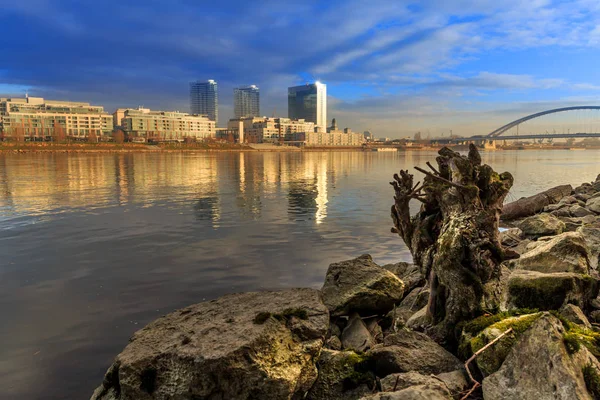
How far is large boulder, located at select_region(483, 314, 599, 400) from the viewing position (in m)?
3.98

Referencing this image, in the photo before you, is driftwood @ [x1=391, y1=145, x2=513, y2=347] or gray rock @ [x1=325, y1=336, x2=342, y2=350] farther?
gray rock @ [x1=325, y1=336, x2=342, y2=350]

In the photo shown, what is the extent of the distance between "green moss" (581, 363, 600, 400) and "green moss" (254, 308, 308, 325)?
3.36 metres

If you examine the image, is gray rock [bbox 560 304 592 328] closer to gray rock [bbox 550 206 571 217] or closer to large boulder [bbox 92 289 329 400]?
large boulder [bbox 92 289 329 400]

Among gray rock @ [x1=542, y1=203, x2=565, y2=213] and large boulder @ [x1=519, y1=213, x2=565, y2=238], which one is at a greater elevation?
large boulder @ [x1=519, y1=213, x2=565, y2=238]

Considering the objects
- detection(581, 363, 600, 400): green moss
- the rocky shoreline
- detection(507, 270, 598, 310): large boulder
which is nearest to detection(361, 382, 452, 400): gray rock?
the rocky shoreline

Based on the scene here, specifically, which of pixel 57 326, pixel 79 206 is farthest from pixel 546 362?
pixel 79 206

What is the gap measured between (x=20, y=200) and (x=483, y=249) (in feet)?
Answer: 107

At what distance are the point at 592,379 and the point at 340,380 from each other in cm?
292

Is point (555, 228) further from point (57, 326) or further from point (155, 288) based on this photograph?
point (57, 326)

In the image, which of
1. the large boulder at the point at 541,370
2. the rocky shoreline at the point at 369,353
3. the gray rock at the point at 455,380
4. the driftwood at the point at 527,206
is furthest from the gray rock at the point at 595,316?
the driftwood at the point at 527,206

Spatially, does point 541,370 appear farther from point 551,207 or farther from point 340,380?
point 551,207

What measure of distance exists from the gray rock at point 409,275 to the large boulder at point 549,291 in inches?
96.6

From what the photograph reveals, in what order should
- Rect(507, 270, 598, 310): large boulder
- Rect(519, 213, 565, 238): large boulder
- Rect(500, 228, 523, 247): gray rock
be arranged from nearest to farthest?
Rect(507, 270, 598, 310): large boulder, Rect(500, 228, 523, 247): gray rock, Rect(519, 213, 565, 238): large boulder

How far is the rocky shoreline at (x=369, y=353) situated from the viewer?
429 centimetres
